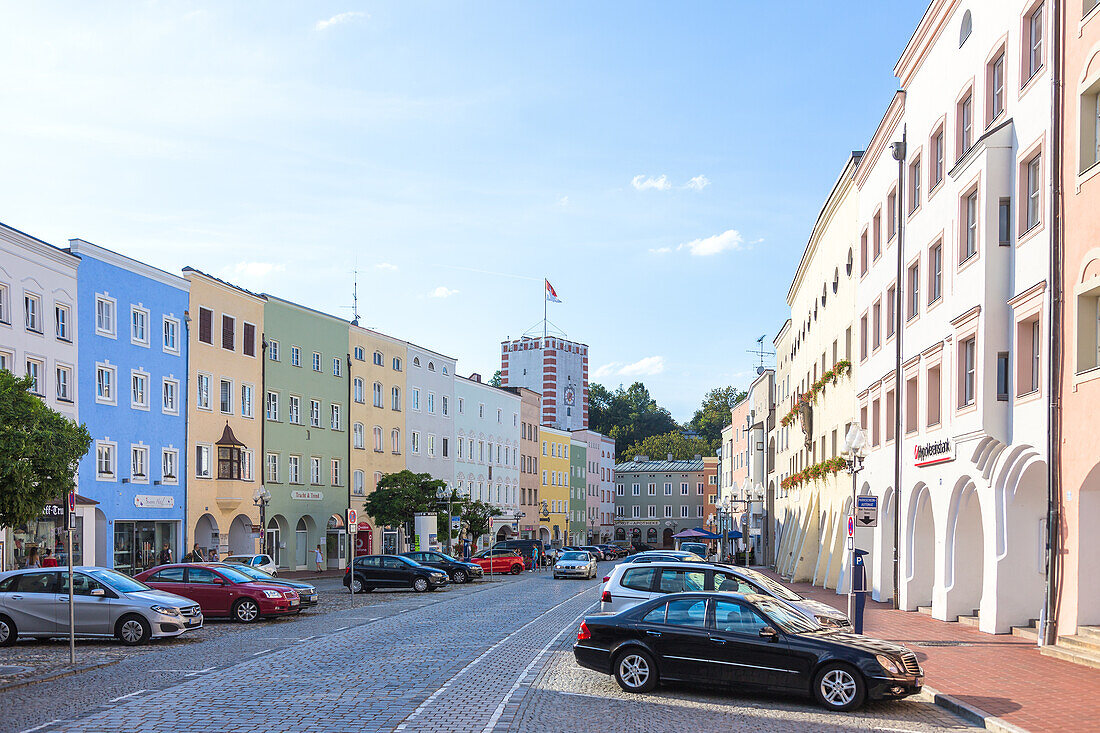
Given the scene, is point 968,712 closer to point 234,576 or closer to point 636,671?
point 636,671

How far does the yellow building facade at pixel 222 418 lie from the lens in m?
49.7

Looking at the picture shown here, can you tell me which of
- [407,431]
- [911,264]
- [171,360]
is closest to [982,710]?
[911,264]

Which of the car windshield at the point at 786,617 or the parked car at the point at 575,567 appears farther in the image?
the parked car at the point at 575,567

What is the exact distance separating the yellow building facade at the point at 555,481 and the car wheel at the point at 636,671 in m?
85.9

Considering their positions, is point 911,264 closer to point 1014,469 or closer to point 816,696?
point 1014,469

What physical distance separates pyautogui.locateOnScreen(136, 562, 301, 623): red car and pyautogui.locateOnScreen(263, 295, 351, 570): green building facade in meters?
26.8

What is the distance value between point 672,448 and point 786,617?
137 meters

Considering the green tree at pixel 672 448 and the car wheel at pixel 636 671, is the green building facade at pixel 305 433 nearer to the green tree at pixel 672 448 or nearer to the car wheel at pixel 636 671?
the car wheel at pixel 636 671

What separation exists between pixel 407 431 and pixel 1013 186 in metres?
53.1

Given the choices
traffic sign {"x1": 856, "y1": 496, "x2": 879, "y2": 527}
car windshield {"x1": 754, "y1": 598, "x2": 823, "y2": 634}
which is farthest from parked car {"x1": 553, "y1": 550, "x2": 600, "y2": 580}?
A: car windshield {"x1": 754, "y1": 598, "x2": 823, "y2": 634}

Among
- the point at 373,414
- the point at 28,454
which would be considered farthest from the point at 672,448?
the point at 28,454

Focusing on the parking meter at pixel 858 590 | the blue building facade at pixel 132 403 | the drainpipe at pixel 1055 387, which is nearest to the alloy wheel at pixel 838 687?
the parking meter at pixel 858 590

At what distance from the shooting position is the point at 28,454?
23297 mm

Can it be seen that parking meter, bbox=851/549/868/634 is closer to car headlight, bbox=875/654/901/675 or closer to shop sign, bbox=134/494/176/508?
car headlight, bbox=875/654/901/675
